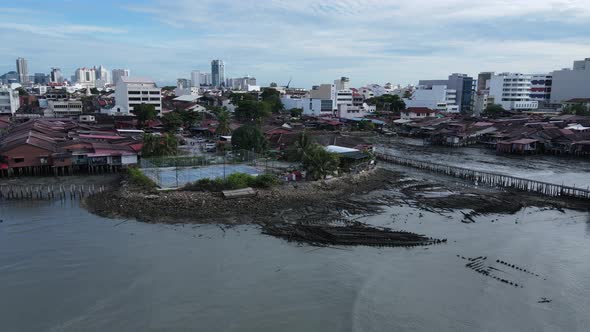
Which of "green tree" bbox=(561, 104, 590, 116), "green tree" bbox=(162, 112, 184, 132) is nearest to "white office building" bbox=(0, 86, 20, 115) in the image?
"green tree" bbox=(162, 112, 184, 132)

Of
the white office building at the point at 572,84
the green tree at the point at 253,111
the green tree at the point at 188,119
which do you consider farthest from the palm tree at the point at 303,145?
the white office building at the point at 572,84

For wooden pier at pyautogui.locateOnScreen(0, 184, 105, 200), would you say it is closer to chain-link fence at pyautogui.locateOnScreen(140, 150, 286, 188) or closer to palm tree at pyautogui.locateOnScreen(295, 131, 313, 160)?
chain-link fence at pyautogui.locateOnScreen(140, 150, 286, 188)

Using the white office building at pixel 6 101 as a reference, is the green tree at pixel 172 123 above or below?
below

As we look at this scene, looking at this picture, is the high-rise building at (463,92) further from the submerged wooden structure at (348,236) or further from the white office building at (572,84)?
the submerged wooden structure at (348,236)

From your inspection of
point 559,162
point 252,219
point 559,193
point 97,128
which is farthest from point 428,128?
point 252,219

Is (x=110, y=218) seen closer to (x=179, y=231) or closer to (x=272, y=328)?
(x=179, y=231)

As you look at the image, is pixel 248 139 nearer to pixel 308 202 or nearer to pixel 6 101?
pixel 308 202
